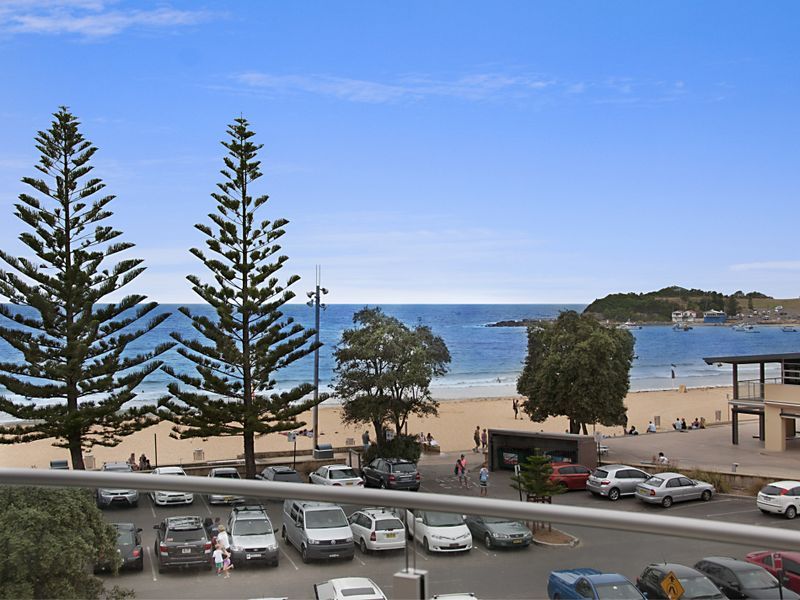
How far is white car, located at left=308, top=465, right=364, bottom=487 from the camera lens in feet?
67.3

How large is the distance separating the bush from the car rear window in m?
22.0

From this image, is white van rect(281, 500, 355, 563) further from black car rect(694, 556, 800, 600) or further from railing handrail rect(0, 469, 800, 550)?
black car rect(694, 556, 800, 600)

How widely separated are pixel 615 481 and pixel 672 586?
58.3 ft

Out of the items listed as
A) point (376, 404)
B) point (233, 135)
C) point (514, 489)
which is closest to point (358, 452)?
point (376, 404)

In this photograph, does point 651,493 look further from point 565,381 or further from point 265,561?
point 265,561

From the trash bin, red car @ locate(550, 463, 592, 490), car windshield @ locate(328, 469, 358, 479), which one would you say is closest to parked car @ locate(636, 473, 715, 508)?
red car @ locate(550, 463, 592, 490)

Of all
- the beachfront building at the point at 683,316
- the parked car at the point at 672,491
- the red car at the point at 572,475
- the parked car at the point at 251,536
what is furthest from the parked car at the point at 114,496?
the beachfront building at the point at 683,316

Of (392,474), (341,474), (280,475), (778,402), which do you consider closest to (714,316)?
Result: (778,402)

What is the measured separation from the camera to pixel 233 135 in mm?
23328

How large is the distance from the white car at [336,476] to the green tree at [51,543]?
1859 centimetres

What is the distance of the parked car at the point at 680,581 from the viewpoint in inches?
59.6

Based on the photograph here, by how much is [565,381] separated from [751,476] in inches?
334

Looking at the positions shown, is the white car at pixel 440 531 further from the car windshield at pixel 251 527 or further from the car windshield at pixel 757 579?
the car windshield at pixel 757 579

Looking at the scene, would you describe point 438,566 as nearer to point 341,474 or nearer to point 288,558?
point 288,558
